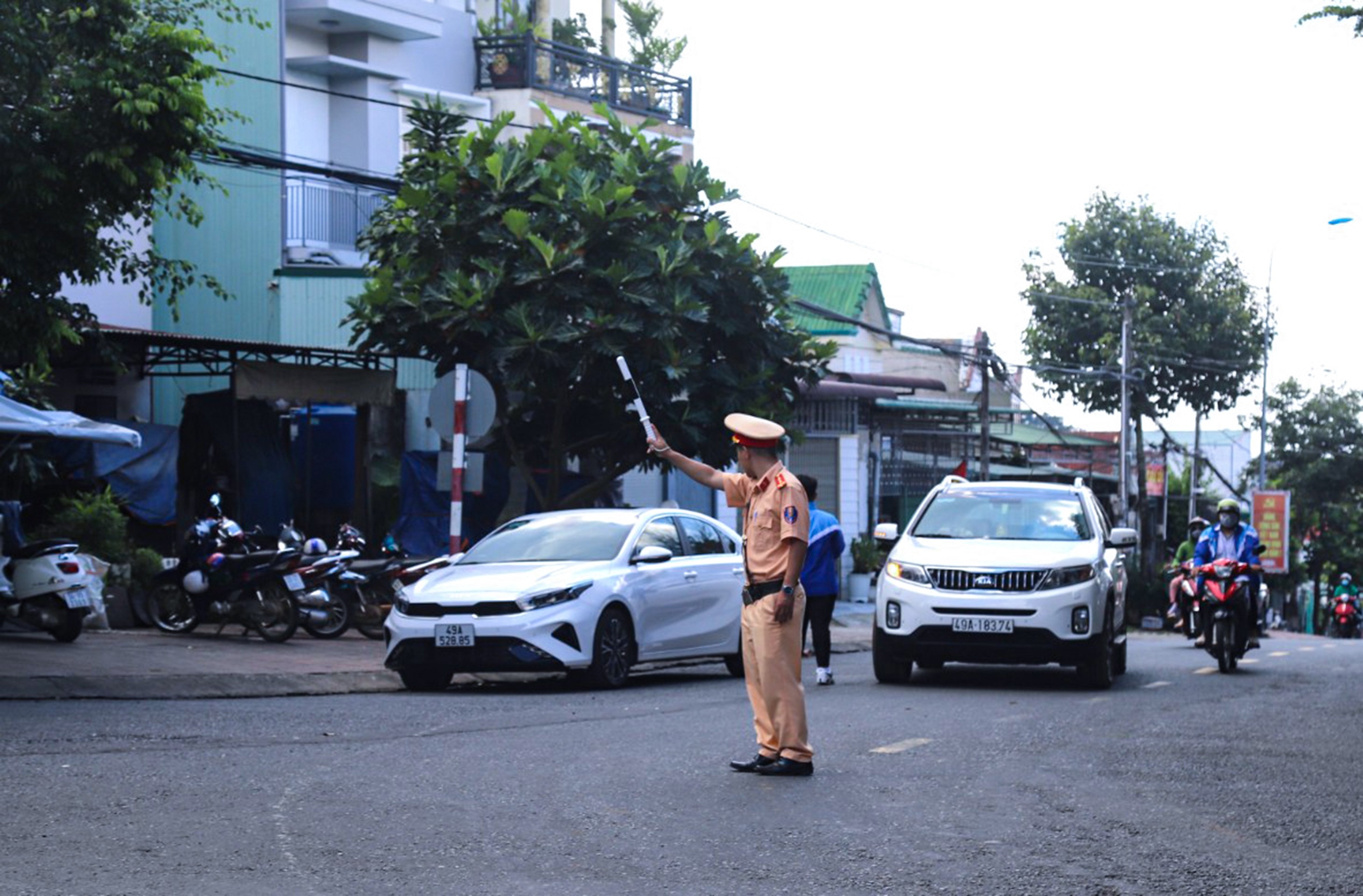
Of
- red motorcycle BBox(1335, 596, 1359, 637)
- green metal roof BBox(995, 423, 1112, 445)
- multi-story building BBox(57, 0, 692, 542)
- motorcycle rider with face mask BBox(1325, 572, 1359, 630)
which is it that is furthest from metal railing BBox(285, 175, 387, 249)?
→ motorcycle rider with face mask BBox(1325, 572, 1359, 630)

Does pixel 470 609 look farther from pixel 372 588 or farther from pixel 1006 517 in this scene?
pixel 372 588

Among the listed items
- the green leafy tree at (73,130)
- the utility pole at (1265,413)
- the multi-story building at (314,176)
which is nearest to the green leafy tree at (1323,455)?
the utility pole at (1265,413)

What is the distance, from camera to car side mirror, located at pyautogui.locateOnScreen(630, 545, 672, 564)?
15281 mm

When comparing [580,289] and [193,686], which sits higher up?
[580,289]

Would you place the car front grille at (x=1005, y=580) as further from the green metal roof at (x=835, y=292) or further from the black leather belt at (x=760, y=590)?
the green metal roof at (x=835, y=292)

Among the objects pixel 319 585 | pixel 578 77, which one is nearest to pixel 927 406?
pixel 578 77

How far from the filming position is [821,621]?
15891 mm

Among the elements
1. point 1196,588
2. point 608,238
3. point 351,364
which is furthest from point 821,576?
point 351,364

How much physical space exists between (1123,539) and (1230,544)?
11.0 feet

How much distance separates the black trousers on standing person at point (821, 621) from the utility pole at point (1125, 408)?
28861mm

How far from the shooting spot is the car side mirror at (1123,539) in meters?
15.9

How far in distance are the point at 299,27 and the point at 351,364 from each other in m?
7.49

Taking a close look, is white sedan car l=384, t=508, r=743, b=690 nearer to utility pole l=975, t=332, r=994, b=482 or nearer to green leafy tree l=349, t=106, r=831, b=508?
green leafy tree l=349, t=106, r=831, b=508

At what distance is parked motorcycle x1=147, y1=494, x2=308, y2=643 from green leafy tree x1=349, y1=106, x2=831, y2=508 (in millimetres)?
4184
